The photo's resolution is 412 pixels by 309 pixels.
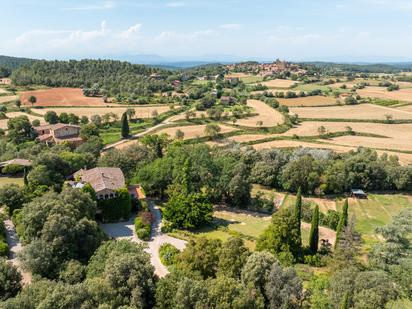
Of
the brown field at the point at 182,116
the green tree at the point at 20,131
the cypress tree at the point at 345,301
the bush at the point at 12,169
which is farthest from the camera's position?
the brown field at the point at 182,116

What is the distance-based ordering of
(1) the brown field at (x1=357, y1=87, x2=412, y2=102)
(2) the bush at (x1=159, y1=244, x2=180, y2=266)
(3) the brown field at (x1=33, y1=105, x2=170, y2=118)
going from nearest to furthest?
(2) the bush at (x1=159, y1=244, x2=180, y2=266), (3) the brown field at (x1=33, y1=105, x2=170, y2=118), (1) the brown field at (x1=357, y1=87, x2=412, y2=102)

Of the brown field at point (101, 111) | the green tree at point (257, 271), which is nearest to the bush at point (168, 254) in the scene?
the green tree at point (257, 271)

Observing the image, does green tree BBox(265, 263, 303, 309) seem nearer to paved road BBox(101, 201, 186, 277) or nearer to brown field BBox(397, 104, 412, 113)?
paved road BBox(101, 201, 186, 277)

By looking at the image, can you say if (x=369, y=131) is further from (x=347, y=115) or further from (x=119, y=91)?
(x=119, y=91)

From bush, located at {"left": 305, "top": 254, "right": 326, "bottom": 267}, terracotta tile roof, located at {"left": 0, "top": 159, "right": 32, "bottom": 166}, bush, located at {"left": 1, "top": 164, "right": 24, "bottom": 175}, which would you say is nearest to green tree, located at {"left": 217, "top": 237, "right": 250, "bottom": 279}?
bush, located at {"left": 305, "top": 254, "right": 326, "bottom": 267}

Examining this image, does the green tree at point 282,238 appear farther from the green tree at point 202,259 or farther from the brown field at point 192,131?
the brown field at point 192,131

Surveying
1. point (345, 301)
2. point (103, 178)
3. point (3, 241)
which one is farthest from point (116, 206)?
point (345, 301)

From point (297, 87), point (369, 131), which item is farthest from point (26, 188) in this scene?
point (297, 87)
